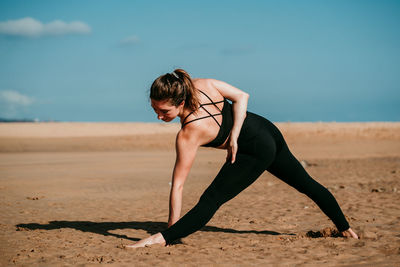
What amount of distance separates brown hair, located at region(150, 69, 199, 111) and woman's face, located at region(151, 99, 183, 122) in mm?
37

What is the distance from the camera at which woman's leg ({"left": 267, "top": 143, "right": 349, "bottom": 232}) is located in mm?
4699

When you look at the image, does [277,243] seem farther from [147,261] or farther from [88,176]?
[88,176]

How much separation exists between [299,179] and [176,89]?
170 cm

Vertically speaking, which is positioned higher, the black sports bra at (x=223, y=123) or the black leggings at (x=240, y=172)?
the black sports bra at (x=223, y=123)

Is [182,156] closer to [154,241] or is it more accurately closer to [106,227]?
[154,241]

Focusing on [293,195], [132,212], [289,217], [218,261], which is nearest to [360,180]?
[293,195]

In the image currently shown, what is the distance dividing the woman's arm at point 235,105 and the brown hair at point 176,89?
0.30 metres

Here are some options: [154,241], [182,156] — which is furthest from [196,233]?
[182,156]

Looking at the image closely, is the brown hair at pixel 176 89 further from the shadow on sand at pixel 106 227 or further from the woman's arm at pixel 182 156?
the shadow on sand at pixel 106 227

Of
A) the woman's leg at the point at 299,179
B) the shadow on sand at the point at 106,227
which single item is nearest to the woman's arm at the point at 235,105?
the woman's leg at the point at 299,179

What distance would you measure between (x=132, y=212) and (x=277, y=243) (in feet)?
10.9

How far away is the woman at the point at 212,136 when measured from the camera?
160 inches

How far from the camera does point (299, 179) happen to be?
15.7 feet

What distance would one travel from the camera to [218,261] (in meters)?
4.46
